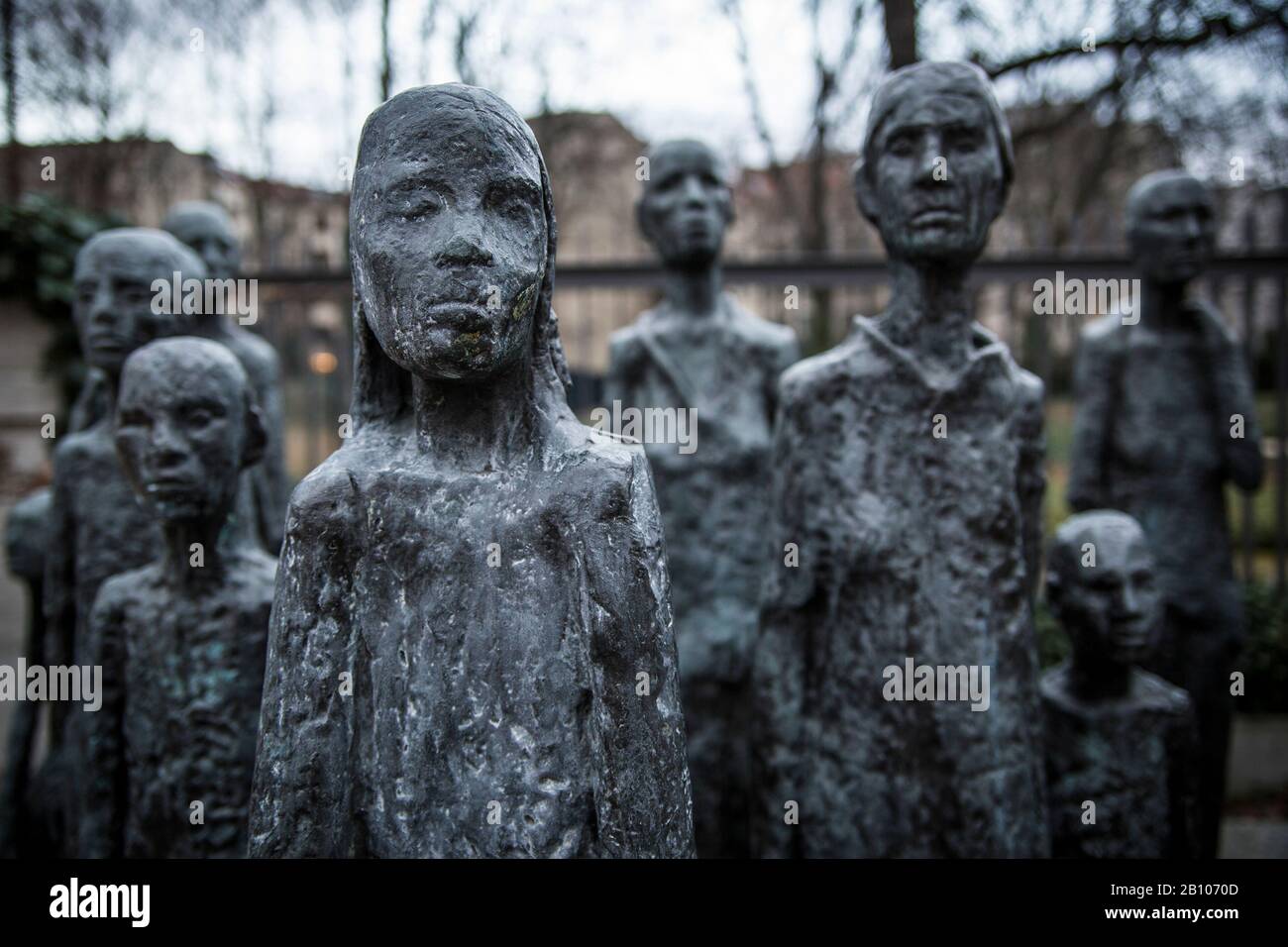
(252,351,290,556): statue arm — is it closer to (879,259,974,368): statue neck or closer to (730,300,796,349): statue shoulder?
(730,300,796,349): statue shoulder

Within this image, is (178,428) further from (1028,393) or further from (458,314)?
(1028,393)

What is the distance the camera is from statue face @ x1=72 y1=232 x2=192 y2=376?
3.65 meters

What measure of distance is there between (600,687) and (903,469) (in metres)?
1.41

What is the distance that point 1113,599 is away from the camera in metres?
3.32

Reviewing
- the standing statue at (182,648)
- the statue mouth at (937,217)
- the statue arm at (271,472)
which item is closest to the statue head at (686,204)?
the statue mouth at (937,217)

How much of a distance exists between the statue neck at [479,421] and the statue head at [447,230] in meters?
0.08

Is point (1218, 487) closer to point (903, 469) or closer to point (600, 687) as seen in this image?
point (903, 469)

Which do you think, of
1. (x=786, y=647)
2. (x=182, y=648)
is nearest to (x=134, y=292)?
(x=182, y=648)

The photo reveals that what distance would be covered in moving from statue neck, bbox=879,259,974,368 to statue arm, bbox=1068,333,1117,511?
75.6 inches

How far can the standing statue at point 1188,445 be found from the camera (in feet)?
14.5

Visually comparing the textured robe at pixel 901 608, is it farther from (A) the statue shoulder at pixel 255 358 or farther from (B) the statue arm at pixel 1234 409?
(A) the statue shoulder at pixel 255 358

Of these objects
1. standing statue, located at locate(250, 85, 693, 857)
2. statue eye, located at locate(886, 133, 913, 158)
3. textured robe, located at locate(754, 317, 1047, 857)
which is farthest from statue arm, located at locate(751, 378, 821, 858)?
standing statue, located at locate(250, 85, 693, 857)

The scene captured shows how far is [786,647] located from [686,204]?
7.80 ft

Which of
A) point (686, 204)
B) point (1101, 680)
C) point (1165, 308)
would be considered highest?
point (686, 204)
